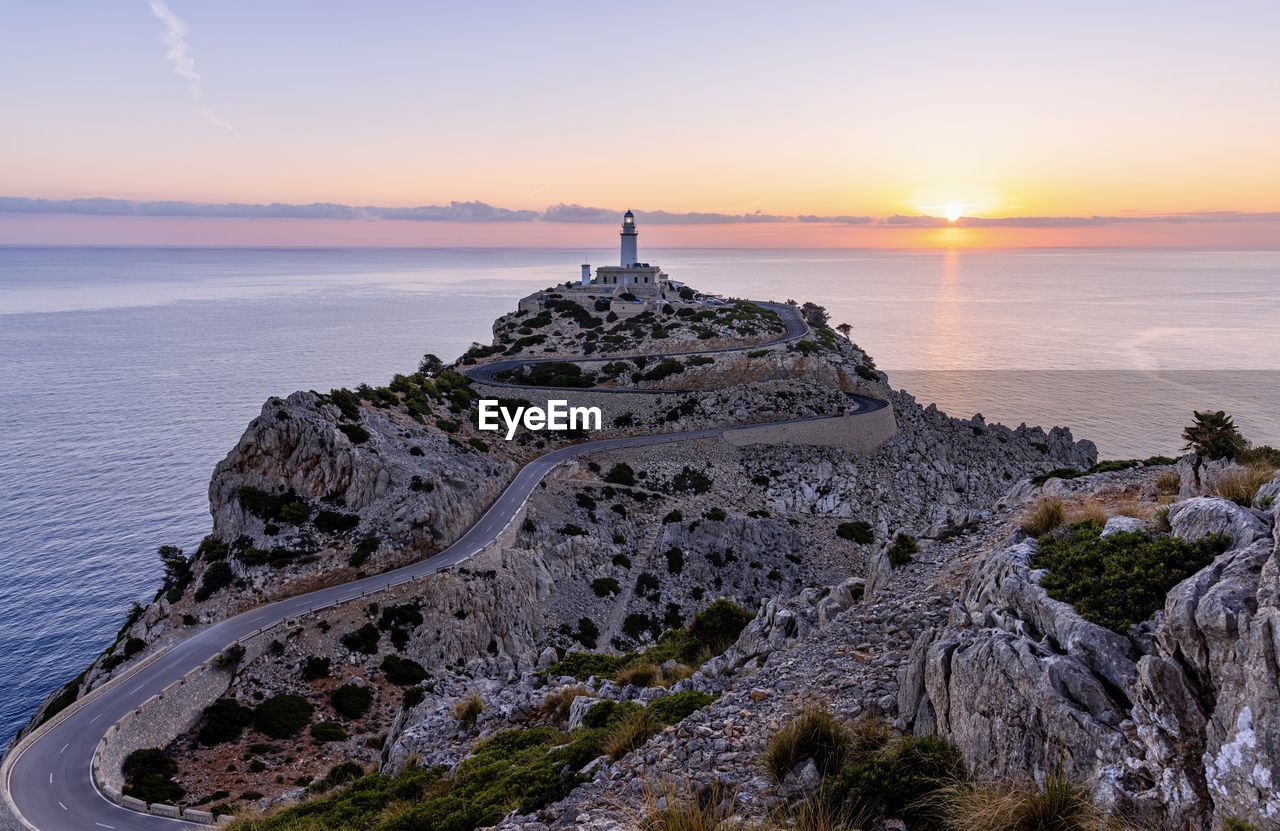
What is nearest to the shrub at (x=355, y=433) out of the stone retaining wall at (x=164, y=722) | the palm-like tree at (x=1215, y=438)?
the stone retaining wall at (x=164, y=722)

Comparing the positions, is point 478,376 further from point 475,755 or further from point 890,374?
point 890,374

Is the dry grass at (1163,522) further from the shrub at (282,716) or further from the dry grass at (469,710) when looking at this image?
the shrub at (282,716)

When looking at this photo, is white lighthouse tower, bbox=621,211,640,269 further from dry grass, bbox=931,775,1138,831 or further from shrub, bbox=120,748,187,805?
dry grass, bbox=931,775,1138,831

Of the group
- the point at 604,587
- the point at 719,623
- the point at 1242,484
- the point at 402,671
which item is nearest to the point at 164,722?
the point at 402,671

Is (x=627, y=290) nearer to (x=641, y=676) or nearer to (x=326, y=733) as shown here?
(x=326, y=733)

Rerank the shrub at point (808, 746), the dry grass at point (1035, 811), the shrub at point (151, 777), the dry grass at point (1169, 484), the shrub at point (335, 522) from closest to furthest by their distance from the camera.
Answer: the dry grass at point (1035, 811) < the shrub at point (808, 746) < the dry grass at point (1169, 484) < the shrub at point (151, 777) < the shrub at point (335, 522)

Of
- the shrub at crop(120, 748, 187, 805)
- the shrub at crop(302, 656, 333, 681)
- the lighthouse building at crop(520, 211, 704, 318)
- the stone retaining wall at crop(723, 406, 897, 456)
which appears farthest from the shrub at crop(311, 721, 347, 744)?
the lighthouse building at crop(520, 211, 704, 318)

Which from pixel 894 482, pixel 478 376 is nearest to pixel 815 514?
pixel 894 482
